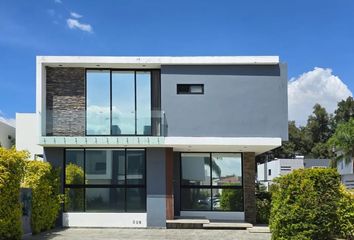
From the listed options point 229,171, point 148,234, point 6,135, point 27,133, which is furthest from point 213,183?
point 6,135

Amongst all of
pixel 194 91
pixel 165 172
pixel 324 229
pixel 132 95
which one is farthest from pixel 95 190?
pixel 324 229

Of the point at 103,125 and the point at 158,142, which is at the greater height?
the point at 103,125

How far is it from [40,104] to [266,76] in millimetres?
9364

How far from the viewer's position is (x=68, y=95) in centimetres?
2064

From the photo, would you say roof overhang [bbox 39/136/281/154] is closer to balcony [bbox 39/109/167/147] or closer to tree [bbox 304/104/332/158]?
balcony [bbox 39/109/167/147]

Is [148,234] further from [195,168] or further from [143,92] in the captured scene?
[143,92]

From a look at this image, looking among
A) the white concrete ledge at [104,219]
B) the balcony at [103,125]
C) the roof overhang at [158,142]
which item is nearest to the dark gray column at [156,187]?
the white concrete ledge at [104,219]

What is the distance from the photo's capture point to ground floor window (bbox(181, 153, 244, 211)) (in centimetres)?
2203

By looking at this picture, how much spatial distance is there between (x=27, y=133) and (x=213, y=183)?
1476 cm

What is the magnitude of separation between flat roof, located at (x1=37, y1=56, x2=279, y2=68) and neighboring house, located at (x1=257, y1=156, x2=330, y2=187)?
23726 millimetres

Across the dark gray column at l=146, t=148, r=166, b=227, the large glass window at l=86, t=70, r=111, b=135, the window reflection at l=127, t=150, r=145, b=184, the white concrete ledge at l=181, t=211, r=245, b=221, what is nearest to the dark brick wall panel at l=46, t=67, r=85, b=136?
the large glass window at l=86, t=70, r=111, b=135

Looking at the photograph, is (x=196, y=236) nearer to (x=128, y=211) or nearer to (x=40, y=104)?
(x=128, y=211)

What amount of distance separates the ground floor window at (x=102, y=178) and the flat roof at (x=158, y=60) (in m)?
3.69

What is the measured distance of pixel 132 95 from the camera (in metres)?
21.0
